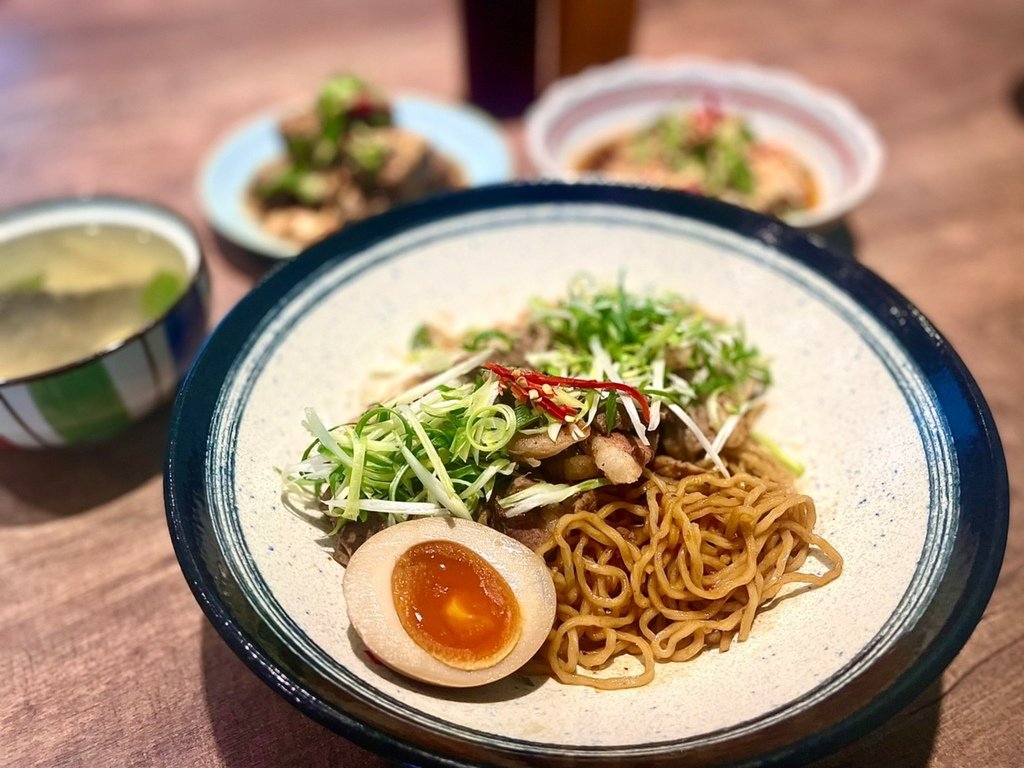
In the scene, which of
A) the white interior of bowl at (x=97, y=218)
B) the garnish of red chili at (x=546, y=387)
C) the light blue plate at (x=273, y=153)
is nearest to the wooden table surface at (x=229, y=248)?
the light blue plate at (x=273, y=153)

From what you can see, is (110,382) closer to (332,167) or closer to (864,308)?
(332,167)

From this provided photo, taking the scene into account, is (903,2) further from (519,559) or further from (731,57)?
(519,559)

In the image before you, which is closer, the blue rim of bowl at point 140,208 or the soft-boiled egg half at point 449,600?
the soft-boiled egg half at point 449,600

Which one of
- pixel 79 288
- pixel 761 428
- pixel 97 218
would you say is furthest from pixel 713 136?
pixel 79 288

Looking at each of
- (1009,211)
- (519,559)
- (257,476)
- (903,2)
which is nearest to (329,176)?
(257,476)

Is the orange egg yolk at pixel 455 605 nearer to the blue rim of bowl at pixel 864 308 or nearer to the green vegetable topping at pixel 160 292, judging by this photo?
the blue rim of bowl at pixel 864 308

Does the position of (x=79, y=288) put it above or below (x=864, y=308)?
below

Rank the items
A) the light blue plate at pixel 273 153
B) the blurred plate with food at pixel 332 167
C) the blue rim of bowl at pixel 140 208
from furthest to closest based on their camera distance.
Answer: the blurred plate with food at pixel 332 167 < the light blue plate at pixel 273 153 < the blue rim of bowl at pixel 140 208
